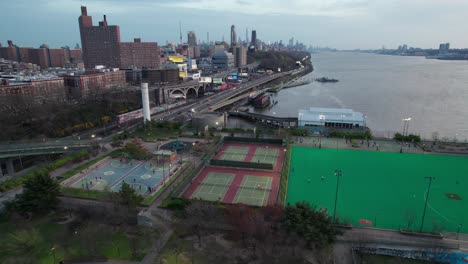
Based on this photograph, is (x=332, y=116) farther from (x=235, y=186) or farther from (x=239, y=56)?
(x=239, y=56)

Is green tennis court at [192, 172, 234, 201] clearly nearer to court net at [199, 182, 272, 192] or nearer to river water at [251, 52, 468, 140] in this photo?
court net at [199, 182, 272, 192]

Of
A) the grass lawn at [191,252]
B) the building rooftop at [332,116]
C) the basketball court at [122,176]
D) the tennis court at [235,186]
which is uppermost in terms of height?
the building rooftop at [332,116]

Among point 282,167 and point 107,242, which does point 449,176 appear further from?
point 107,242

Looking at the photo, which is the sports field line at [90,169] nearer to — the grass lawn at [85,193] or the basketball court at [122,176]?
the basketball court at [122,176]

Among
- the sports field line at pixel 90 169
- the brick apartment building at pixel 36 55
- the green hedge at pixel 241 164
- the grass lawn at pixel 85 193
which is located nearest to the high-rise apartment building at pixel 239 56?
the brick apartment building at pixel 36 55

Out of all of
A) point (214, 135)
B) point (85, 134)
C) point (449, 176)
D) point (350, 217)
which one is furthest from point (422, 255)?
point (85, 134)

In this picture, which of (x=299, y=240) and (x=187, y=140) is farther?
(x=187, y=140)
